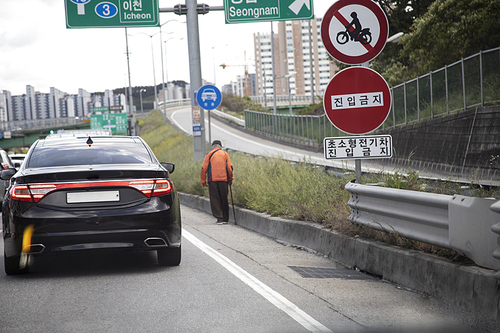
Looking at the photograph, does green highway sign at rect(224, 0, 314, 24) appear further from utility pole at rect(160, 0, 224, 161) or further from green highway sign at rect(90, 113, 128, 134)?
green highway sign at rect(90, 113, 128, 134)

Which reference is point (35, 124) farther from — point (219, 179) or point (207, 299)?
point (207, 299)

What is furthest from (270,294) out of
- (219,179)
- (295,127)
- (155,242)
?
(295,127)

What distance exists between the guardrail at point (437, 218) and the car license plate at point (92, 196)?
2.71m

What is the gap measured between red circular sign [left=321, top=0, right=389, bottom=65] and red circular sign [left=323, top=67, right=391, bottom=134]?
0.20 metres

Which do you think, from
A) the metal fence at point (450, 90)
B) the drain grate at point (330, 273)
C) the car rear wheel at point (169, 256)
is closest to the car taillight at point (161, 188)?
the car rear wheel at point (169, 256)

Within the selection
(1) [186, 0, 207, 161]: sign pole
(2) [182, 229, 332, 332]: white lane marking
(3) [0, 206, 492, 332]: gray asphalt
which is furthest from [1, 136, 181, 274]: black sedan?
(1) [186, 0, 207, 161]: sign pole

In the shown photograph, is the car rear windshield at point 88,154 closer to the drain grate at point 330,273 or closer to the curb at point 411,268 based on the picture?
the drain grate at point 330,273

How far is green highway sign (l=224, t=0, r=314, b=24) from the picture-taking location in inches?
682

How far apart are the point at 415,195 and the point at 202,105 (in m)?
11.9

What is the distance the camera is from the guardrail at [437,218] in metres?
4.64

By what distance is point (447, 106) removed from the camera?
2130 cm

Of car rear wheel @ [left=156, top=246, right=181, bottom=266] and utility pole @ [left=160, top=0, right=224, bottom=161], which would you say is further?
utility pole @ [left=160, top=0, right=224, bottom=161]

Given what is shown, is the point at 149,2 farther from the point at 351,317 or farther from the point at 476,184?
the point at 351,317

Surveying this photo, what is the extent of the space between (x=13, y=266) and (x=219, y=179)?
573cm
